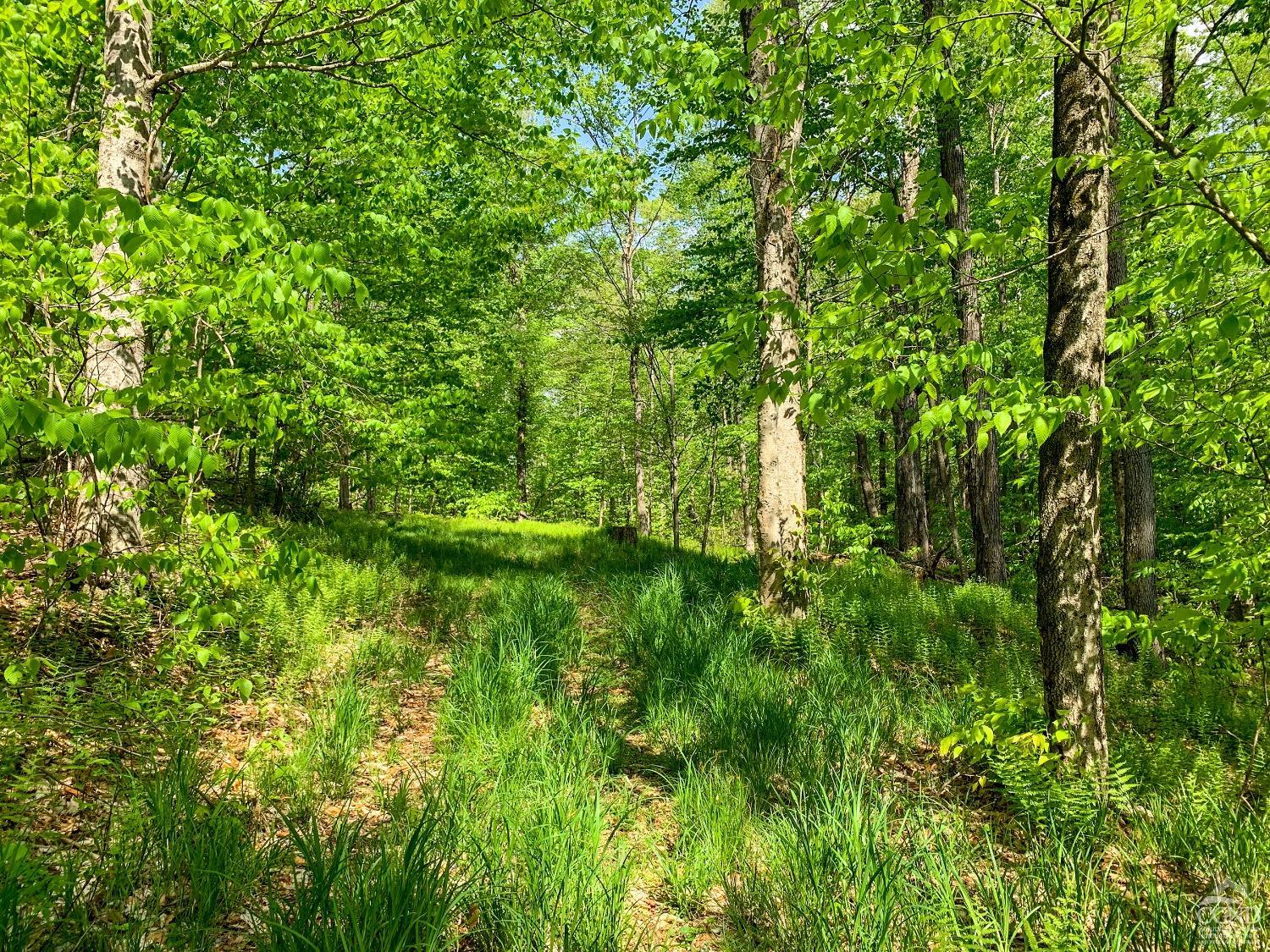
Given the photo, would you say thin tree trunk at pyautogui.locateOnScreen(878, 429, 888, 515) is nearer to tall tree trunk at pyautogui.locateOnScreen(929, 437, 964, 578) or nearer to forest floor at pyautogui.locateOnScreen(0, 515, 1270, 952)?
tall tree trunk at pyautogui.locateOnScreen(929, 437, 964, 578)

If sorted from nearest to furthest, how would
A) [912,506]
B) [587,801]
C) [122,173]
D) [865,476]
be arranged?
[587,801]
[122,173]
[912,506]
[865,476]

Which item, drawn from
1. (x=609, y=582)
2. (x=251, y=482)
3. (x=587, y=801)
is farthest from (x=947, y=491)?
(x=251, y=482)

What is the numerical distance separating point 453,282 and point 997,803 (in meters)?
9.46

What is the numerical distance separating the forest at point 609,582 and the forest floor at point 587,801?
3cm

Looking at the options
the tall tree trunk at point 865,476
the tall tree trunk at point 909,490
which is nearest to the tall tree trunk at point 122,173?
the tall tree trunk at point 909,490

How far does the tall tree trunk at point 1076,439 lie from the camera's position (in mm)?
3104

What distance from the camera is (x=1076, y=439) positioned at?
315cm

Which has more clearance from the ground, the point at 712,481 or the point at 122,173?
the point at 122,173

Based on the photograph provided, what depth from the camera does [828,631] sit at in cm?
635

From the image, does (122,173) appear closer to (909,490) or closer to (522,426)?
(909,490)

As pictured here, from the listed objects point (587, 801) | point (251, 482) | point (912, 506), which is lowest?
point (587, 801)

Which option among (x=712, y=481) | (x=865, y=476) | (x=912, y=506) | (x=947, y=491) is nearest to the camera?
(x=947, y=491)

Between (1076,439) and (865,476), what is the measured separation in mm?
19203

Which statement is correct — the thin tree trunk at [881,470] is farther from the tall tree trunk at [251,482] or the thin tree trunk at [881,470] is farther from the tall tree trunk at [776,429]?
the tall tree trunk at [251,482]
